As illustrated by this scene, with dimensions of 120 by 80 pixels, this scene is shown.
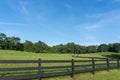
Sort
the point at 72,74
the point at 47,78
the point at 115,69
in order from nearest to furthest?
the point at 47,78, the point at 72,74, the point at 115,69

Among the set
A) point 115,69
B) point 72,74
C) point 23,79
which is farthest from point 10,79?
point 115,69

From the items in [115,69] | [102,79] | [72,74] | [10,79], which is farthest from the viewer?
[115,69]

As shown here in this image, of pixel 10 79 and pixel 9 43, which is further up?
pixel 9 43

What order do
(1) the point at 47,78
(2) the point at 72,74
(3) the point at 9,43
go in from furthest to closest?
1. (3) the point at 9,43
2. (2) the point at 72,74
3. (1) the point at 47,78

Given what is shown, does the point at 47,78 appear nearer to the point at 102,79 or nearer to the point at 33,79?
the point at 33,79

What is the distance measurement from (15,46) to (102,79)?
13060cm

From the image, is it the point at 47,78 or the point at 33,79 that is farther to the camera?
the point at 47,78

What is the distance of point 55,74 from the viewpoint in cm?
1605

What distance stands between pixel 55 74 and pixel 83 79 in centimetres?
308

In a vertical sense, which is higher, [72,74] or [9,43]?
[9,43]

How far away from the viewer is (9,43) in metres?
Result: 142

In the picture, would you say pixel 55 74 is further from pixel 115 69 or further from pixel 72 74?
pixel 115 69

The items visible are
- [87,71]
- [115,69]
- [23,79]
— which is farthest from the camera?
[115,69]

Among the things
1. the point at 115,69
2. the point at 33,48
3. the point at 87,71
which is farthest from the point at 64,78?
the point at 33,48
